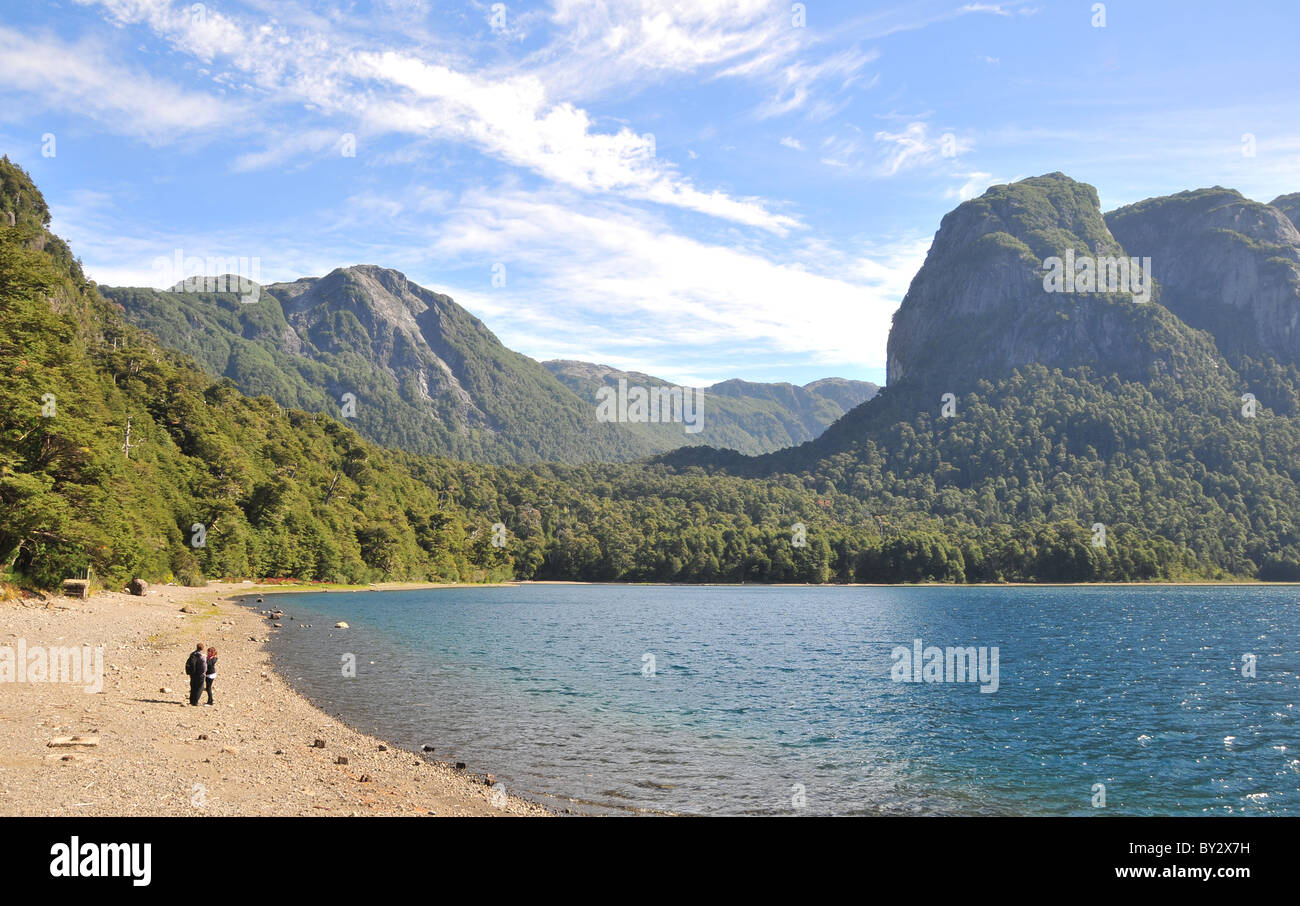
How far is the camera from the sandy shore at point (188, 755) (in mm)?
17891

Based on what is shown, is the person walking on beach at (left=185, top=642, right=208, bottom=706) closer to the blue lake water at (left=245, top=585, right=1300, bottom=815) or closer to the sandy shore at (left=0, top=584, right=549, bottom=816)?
the sandy shore at (left=0, top=584, right=549, bottom=816)

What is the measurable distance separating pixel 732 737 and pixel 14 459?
50.8m

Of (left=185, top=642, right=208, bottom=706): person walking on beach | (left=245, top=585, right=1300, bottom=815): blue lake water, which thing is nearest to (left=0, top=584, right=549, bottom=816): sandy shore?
(left=185, top=642, right=208, bottom=706): person walking on beach

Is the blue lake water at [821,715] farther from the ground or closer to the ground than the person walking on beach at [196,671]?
closer to the ground

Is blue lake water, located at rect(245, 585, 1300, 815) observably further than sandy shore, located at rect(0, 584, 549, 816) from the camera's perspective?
Yes

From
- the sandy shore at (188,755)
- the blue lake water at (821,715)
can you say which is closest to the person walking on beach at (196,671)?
the sandy shore at (188,755)

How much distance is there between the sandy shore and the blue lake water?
2680 millimetres

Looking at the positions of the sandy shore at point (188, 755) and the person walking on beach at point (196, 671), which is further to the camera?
the person walking on beach at point (196, 671)

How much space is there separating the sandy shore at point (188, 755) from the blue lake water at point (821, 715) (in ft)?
8.79

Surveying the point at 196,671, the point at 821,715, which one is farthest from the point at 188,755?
the point at 821,715

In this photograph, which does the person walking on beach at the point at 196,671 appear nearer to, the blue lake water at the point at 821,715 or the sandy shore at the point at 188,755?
the sandy shore at the point at 188,755

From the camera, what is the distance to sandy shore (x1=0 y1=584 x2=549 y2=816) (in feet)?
58.7
